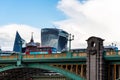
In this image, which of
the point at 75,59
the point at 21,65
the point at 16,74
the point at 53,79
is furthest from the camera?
the point at 53,79

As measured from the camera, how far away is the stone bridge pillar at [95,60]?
54.4 m

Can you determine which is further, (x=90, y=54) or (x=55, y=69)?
(x=55, y=69)

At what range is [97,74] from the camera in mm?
54562

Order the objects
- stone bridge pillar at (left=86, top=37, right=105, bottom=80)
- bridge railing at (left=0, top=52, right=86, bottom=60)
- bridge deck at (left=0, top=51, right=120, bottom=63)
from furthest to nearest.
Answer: bridge railing at (left=0, top=52, right=86, bottom=60) < stone bridge pillar at (left=86, top=37, right=105, bottom=80) < bridge deck at (left=0, top=51, right=120, bottom=63)

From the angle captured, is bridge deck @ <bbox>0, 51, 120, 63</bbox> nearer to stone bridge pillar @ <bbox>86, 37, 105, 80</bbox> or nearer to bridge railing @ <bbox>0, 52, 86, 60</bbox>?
bridge railing @ <bbox>0, 52, 86, 60</bbox>

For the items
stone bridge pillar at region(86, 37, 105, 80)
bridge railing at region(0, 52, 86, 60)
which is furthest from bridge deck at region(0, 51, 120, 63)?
stone bridge pillar at region(86, 37, 105, 80)

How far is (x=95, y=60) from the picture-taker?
5509 cm

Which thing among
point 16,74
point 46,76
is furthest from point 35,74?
point 16,74

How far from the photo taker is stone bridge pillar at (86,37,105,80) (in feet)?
179

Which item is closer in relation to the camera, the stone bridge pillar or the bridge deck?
the bridge deck

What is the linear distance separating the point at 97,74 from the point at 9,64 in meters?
24.1

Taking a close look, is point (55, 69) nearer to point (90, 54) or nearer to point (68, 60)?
point (68, 60)

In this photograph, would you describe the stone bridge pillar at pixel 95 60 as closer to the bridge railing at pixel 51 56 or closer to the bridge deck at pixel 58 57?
the bridge deck at pixel 58 57

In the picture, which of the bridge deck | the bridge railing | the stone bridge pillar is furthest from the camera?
the bridge railing
